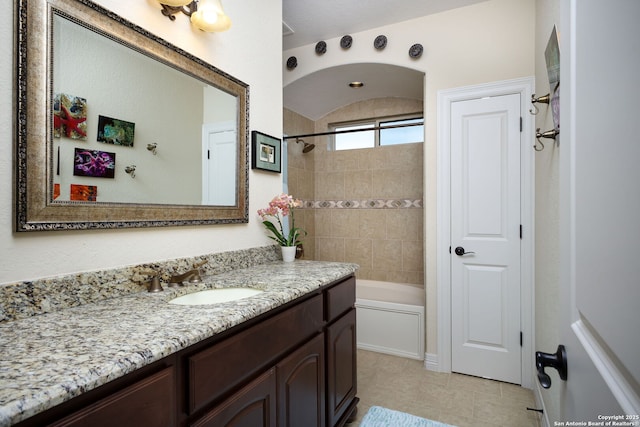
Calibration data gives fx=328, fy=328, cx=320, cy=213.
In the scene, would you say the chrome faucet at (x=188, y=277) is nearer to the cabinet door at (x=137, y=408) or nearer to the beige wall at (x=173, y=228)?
the beige wall at (x=173, y=228)

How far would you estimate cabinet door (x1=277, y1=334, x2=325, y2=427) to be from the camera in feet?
4.06

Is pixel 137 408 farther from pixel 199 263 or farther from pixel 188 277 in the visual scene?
pixel 199 263

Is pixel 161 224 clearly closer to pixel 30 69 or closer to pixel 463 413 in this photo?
pixel 30 69

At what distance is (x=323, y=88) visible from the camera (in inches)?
134

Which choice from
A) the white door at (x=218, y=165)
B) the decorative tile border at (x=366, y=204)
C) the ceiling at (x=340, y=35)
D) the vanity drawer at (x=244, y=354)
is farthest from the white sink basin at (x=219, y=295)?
the decorative tile border at (x=366, y=204)

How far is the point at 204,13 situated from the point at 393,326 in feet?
8.49

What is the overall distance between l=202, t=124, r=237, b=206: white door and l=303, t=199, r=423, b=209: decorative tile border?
Result: 225 cm

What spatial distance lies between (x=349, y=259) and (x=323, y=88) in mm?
1980

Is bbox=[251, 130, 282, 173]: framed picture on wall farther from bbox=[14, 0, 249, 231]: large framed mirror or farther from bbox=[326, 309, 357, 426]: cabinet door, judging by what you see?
bbox=[326, 309, 357, 426]: cabinet door

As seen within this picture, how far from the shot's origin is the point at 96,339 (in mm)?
789

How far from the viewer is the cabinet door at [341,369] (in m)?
1.63

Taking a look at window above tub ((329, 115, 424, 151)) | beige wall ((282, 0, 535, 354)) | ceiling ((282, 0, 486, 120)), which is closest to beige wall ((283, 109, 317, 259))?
ceiling ((282, 0, 486, 120))

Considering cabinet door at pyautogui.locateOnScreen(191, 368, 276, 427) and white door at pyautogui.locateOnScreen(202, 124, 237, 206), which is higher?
white door at pyautogui.locateOnScreen(202, 124, 237, 206)

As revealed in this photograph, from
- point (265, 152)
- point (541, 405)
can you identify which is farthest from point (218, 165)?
point (541, 405)
